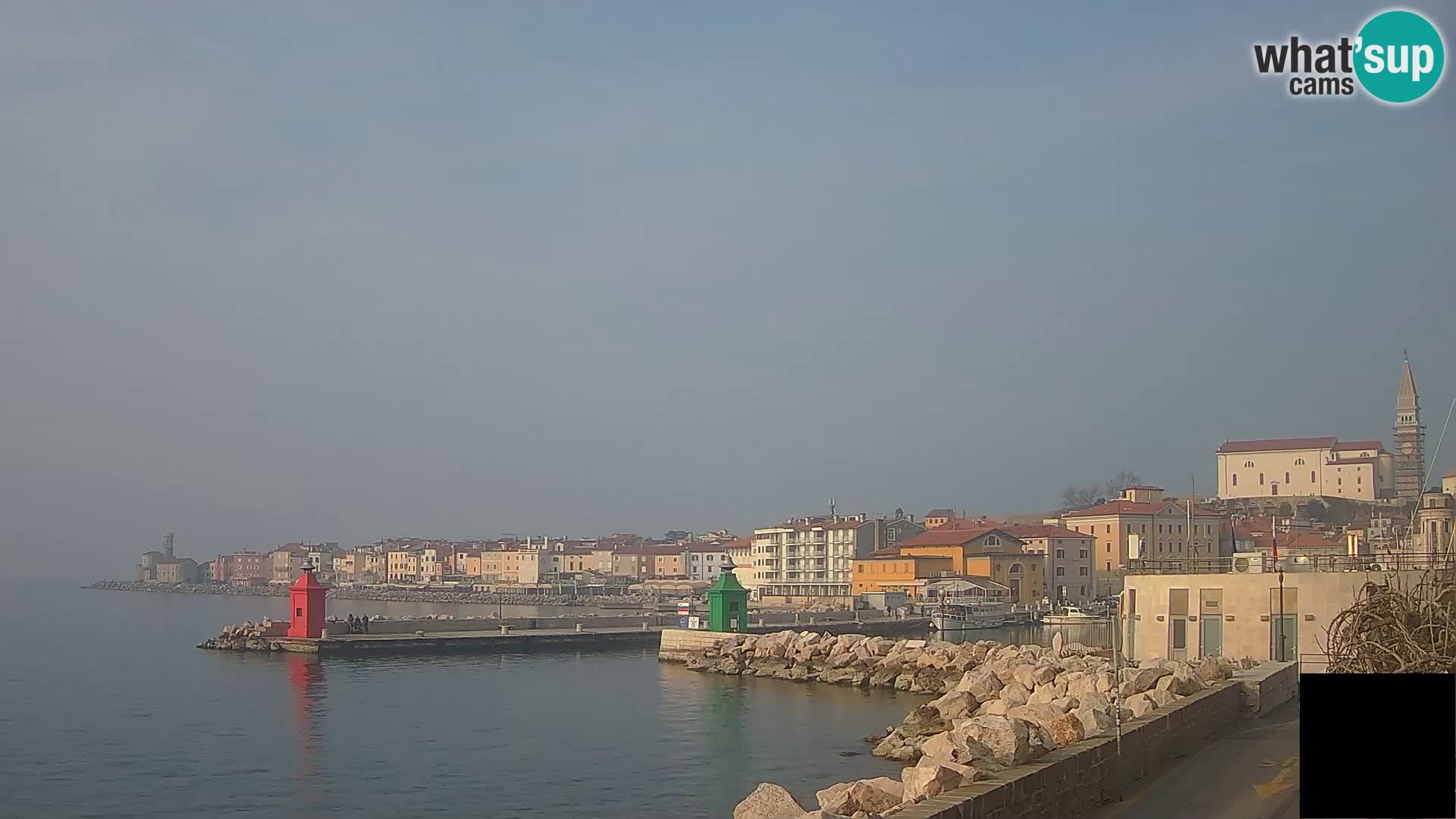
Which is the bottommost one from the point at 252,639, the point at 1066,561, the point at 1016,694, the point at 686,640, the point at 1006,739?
the point at 252,639

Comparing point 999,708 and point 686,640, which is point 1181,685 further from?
point 686,640

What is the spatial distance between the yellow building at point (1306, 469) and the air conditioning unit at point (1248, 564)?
84755mm

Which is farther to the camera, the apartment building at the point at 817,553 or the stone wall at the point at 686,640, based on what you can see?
the apartment building at the point at 817,553

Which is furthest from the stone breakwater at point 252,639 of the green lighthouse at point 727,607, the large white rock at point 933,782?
the large white rock at point 933,782

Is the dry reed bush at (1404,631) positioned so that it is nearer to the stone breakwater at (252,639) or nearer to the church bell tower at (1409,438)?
the stone breakwater at (252,639)

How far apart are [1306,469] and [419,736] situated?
104 m

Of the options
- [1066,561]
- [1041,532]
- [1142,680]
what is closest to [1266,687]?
[1142,680]

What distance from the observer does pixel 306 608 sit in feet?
162

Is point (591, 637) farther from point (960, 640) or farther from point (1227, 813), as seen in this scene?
point (1227, 813)

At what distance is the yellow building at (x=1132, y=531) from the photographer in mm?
86875

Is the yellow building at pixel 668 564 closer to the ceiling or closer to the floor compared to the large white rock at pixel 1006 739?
closer to the floor

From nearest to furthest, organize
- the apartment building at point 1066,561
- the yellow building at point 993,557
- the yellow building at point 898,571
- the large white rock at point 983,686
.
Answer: the large white rock at point 983,686, the yellow building at point 898,571, the yellow building at point 993,557, the apartment building at point 1066,561

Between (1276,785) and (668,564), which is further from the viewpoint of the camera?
(668,564)

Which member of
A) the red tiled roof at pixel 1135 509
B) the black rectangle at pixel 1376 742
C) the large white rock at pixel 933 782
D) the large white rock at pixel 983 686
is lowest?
the large white rock at pixel 983 686
